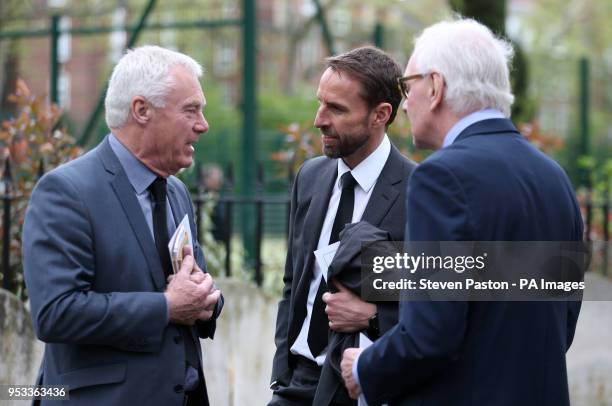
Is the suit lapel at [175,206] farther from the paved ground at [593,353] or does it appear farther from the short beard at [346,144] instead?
the paved ground at [593,353]

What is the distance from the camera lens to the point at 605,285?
595cm

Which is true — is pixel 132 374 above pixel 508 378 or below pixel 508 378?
below

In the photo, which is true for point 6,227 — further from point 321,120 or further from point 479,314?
point 479,314

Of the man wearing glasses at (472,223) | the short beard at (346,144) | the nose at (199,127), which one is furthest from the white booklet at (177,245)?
the man wearing glasses at (472,223)

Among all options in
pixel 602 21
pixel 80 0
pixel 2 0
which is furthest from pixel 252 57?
pixel 602 21

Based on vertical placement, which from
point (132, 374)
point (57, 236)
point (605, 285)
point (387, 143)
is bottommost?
point (605, 285)

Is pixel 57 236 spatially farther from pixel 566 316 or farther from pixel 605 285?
pixel 605 285

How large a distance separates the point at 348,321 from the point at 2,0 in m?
17.4

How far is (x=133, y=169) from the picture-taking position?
3.25m

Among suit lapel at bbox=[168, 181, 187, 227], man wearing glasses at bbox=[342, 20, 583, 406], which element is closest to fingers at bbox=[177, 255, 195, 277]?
suit lapel at bbox=[168, 181, 187, 227]

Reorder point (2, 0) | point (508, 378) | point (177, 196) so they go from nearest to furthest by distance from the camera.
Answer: point (508, 378) → point (177, 196) → point (2, 0)

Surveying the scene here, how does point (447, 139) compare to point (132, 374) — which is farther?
point (132, 374)

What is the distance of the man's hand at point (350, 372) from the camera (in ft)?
9.14

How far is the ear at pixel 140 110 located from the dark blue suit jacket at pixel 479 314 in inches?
42.5
